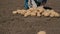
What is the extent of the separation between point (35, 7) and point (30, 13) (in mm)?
407

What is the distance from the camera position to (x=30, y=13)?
3.78 metres

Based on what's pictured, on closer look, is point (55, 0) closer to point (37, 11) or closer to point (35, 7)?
point (35, 7)

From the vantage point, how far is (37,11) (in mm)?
3816

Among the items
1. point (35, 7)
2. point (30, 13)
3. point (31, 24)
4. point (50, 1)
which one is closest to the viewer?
point (31, 24)

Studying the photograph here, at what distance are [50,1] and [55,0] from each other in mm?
117

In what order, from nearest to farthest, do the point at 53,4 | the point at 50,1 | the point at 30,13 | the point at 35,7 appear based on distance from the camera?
the point at 30,13, the point at 35,7, the point at 53,4, the point at 50,1

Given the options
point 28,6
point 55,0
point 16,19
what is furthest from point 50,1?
point 16,19

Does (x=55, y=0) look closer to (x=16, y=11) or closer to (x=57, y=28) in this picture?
(x=16, y=11)

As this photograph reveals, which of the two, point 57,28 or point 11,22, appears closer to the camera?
point 57,28

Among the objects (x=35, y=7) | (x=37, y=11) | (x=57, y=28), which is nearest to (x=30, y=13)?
(x=37, y=11)

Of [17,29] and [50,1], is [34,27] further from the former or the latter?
[50,1]

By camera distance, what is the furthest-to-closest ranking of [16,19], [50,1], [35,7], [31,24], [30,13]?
[50,1]
[35,7]
[30,13]
[16,19]
[31,24]

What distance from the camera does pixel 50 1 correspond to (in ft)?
16.5

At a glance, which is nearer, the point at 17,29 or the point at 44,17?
the point at 17,29
